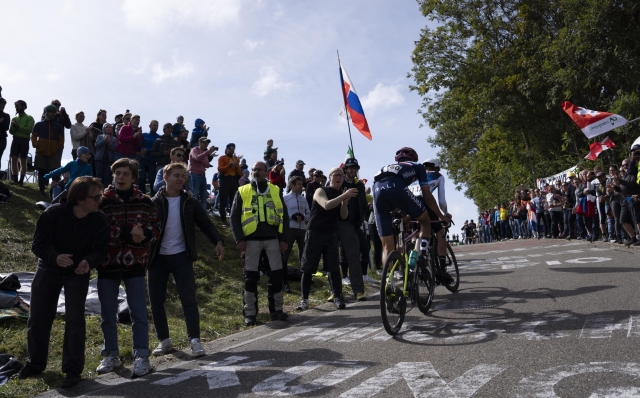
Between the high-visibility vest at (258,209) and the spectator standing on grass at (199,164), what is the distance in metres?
7.09

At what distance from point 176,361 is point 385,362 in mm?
2162

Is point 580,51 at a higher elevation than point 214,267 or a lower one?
higher

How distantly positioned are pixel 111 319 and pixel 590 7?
27.6m

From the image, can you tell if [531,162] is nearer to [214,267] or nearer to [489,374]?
[214,267]

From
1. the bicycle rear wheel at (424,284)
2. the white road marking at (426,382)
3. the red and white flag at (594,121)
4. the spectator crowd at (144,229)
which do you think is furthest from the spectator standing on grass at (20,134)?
the red and white flag at (594,121)

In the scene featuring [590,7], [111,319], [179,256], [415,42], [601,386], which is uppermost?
[415,42]

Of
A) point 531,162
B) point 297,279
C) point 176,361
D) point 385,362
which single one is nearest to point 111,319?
point 176,361

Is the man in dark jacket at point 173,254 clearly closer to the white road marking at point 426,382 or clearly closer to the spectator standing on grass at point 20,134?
the white road marking at point 426,382

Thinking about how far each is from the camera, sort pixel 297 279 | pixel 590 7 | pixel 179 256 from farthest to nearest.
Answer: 1. pixel 590 7
2. pixel 297 279
3. pixel 179 256

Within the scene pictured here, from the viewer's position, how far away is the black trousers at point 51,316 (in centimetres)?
614

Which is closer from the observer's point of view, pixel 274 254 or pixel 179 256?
pixel 179 256

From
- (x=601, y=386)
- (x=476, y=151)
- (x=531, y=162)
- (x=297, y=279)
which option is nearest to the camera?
(x=601, y=386)

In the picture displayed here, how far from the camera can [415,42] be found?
4025 centimetres

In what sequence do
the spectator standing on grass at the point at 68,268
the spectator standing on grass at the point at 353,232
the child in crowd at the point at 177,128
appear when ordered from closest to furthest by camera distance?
the spectator standing on grass at the point at 68,268, the spectator standing on grass at the point at 353,232, the child in crowd at the point at 177,128
